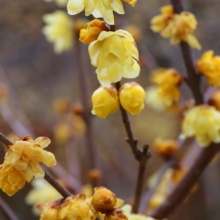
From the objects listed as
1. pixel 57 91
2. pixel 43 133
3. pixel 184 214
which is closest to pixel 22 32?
pixel 57 91

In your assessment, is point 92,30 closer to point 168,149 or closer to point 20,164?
point 20,164

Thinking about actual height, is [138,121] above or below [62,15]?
above

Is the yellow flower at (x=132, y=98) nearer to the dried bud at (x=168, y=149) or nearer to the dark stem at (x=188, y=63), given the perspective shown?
the dark stem at (x=188, y=63)

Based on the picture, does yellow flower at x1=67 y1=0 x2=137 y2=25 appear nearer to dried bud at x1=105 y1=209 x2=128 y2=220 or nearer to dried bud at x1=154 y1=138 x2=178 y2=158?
dried bud at x1=105 y1=209 x2=128 y2=220

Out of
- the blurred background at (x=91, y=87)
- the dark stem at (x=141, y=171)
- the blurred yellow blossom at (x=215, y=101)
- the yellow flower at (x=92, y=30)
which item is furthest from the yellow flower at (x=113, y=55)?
the blurred background at (x=91, y=87)

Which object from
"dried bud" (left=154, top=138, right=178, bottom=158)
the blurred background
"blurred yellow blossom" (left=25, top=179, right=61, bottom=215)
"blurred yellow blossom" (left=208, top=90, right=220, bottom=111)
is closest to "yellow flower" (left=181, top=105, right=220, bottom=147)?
"blurred yellow blossom" (left=208, top=90, right=220, bottom=111)

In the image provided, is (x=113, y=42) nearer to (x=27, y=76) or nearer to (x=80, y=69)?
(x=80, y=69)
